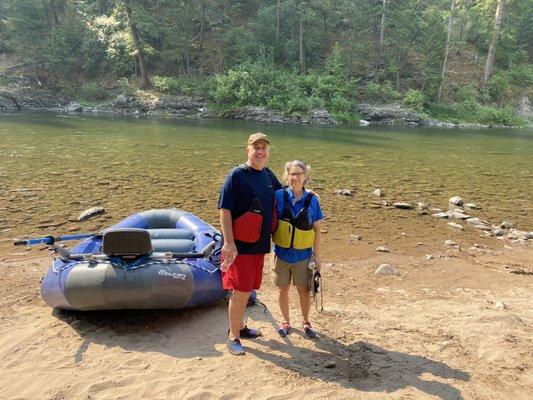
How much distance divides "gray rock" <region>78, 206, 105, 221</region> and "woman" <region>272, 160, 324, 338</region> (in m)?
5.18

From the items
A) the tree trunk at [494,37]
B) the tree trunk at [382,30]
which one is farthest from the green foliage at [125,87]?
the tree trunk at [494,37]

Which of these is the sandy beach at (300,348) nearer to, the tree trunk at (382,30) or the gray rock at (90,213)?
the gray rock at (90,213)

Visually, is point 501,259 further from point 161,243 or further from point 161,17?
point 161,17

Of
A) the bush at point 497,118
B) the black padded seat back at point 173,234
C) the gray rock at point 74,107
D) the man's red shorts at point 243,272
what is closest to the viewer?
the man's red shorts at point 243,272

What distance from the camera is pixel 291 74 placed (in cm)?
3506

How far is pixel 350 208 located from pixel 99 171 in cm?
692

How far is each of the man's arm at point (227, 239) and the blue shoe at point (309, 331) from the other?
45.2 inches

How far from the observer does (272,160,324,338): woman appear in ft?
12.2

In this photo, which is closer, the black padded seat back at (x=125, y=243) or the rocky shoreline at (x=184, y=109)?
the black padded seat back at (x=125, y=243)

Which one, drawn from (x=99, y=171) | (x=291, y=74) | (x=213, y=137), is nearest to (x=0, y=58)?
(x=291, y=74)

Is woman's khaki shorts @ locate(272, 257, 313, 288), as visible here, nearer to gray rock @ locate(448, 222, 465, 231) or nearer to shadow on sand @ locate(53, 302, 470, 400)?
shadow on sand @ locate(53, 302, 470, 400)

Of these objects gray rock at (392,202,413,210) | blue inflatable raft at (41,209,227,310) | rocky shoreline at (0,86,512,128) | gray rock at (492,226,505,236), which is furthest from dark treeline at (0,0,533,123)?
blue inflatable raft at (41,209,227,310)

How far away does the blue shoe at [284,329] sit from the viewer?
13.1 ft

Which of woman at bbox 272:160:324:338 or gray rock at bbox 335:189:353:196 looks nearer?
woman at bbox 272:160:324:338
